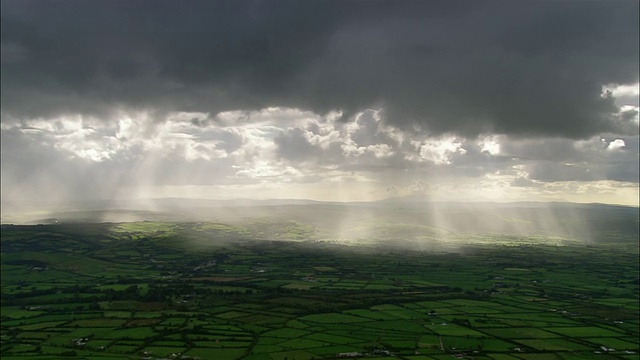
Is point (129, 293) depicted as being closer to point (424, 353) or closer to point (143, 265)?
point (143, 265)

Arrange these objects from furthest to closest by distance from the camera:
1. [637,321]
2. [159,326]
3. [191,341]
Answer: [637,321], [159,326], [191,341]

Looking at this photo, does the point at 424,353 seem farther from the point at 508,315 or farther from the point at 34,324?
the point at 34,324

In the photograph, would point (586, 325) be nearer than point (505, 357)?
No

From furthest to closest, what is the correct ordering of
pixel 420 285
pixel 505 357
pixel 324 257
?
pixel 324 257
pixel 420 285
pixel 505 357

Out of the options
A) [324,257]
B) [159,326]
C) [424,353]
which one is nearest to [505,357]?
[424,353]

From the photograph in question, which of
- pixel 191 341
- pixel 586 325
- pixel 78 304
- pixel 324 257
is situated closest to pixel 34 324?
pixel 78 304

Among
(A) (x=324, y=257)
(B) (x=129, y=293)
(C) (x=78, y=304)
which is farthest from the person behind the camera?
(A) (x=324, y=257)
